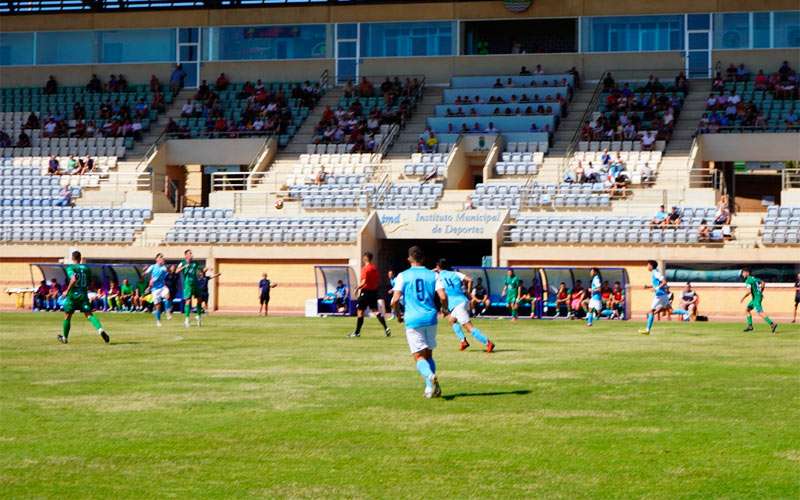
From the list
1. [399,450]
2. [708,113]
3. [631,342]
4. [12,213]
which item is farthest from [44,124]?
[399,450]

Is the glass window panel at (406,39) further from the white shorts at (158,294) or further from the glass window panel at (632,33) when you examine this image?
the white shorts at (158,294)

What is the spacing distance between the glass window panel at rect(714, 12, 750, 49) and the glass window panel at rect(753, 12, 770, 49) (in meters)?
0.29

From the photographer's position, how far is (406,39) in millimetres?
62438

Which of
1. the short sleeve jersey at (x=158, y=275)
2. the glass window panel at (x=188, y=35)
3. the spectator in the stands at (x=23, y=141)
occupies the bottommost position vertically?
the short sleeve jersey at (x=158, y=275)

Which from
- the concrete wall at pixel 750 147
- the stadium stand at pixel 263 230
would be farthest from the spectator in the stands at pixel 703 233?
the stadium stand at pixel 263 230

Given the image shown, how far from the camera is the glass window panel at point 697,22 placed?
5831cm

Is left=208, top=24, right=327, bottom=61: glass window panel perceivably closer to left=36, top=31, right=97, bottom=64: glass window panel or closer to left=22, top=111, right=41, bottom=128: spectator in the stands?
left=36, top=31, right=97, bottom=64: glass window panel

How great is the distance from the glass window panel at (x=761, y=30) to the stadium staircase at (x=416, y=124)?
1358 centimetres

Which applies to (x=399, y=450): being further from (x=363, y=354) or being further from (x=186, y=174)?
(x=186, y=174)

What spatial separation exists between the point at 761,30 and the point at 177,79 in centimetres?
2647

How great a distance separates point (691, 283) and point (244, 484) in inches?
1380

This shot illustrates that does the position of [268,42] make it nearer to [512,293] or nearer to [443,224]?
[443,224]

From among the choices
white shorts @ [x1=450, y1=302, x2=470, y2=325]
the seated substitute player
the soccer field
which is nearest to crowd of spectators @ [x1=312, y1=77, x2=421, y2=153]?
the seated substitute player

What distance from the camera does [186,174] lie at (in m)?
62.5
